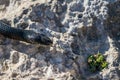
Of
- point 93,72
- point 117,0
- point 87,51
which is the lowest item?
point 93,72

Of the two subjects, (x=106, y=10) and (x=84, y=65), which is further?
(x=106, y=10)

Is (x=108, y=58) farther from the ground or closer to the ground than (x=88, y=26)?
closer to the ground

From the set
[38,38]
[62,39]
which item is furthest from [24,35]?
[62,39]

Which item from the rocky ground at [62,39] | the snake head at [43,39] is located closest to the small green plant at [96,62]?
the rocky ground at [62,39]

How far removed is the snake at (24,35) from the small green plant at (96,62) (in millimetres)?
733

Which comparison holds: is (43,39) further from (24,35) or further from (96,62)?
(96,62)

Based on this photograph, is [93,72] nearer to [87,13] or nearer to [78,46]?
[78,46]

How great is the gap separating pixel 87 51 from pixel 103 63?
0.36 m

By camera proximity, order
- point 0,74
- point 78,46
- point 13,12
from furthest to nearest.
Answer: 1. point 13,12
2. point 78,46
3. point 0,74

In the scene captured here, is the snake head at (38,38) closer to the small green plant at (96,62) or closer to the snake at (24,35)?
the snake at (24,35)

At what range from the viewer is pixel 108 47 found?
577cm

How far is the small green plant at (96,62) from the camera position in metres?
5.57

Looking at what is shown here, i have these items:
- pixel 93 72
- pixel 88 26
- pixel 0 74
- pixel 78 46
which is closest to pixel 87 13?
pixel 88 26

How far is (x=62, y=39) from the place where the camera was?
575cm
